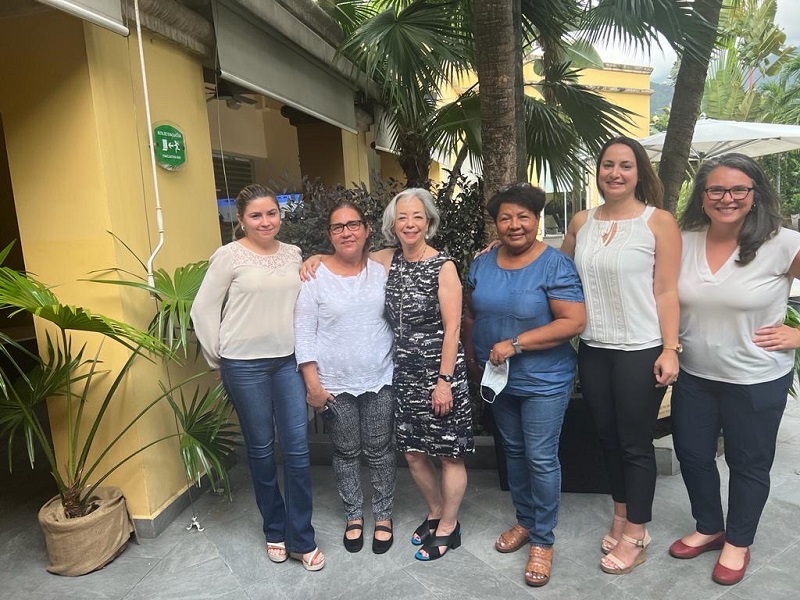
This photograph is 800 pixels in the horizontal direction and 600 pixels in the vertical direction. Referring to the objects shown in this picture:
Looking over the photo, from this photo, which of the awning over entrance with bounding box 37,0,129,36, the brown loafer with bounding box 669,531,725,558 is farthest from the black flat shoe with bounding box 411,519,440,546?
the awning over entrance with bounding box 37,0,129,36

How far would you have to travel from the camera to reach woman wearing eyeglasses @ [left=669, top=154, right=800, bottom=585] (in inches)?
88.4

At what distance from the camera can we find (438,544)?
2789mm

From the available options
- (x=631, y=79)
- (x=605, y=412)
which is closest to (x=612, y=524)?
(x=605, y=412)

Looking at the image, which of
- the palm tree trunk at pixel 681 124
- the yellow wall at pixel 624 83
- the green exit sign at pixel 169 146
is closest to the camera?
the green exit sign at pixel 169 146

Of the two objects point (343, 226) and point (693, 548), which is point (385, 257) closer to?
point (343, 226)

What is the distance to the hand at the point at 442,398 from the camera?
8.17 ft

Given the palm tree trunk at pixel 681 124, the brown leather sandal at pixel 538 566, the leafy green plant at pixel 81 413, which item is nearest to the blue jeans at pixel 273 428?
the leafy green plant at pixel 81 413

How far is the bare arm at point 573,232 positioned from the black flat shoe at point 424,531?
4.91ft

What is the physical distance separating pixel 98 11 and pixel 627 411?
9.19ft

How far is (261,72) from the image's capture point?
3943mm

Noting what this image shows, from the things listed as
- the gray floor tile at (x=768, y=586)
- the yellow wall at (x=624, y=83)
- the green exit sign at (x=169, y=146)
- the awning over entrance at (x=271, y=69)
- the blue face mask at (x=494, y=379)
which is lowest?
the gray floor tile at (x=768, y=586)

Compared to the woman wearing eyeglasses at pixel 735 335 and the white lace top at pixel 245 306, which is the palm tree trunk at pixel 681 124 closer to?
the woman wearing eyeglasses at pixel 735 335

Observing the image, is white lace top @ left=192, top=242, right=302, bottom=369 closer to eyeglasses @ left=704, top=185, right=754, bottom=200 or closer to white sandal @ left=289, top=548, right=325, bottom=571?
white sandal @ left=289, top=548, right=325, bottom=571

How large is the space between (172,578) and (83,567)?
45 cm
